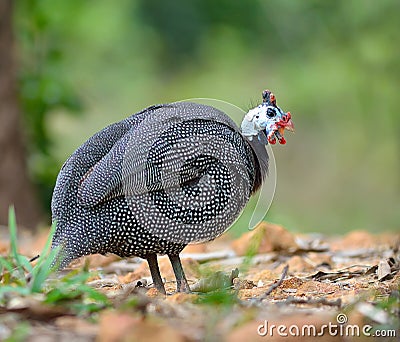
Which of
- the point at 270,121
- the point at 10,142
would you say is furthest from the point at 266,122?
the point at 10,142

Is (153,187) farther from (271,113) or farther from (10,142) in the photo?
(10,142)

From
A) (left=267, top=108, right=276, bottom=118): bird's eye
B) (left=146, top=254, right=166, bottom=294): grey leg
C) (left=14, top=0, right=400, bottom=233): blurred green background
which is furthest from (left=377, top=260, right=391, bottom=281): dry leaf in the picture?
(left=14, top=0, right=400, bottom=233): blurred green background

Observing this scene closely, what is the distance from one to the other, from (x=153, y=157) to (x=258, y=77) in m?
12.6

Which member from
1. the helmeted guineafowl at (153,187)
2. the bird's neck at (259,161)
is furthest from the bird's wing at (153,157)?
the bird's neck at (259,161)

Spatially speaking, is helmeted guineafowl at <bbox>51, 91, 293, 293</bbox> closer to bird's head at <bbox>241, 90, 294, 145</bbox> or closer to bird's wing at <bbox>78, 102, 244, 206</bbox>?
bird's wing at <bbox>78, 102, 244, 206</bbox>

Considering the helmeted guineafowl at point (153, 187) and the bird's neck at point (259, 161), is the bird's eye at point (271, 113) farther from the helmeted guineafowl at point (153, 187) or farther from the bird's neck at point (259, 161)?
the helmeted guineafowl at point (153, 187)

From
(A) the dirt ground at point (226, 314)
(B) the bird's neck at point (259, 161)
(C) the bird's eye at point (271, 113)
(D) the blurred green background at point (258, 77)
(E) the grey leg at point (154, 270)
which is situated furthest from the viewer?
(D) the blurred green background at point (258, 77)

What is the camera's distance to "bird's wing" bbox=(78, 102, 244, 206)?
156 inches

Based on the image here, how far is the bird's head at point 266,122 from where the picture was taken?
4.60 metres

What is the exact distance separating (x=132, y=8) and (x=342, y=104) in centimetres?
482

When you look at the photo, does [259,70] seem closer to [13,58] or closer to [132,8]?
[132,8]

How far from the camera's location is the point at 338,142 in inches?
576

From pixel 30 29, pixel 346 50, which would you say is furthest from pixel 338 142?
pixel 30 29

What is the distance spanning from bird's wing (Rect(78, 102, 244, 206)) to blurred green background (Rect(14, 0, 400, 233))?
151 inches
